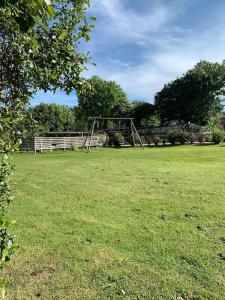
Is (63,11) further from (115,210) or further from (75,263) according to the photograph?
(115,210)

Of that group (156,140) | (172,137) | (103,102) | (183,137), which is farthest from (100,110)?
(183,137)

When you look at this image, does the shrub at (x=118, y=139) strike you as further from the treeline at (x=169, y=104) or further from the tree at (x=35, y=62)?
the tree at (x=35, y=62)

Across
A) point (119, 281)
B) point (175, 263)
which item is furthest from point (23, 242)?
point (175, 263)

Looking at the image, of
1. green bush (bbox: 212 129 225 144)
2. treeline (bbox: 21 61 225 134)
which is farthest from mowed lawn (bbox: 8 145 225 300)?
treeline (bbox: 21 61 225 134)

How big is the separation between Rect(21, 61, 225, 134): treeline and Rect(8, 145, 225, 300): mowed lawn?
80.8 ft

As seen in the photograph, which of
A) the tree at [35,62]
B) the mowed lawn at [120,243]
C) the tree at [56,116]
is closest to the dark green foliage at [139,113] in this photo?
the tree at [56,116]

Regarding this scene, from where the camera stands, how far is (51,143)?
1068 inches

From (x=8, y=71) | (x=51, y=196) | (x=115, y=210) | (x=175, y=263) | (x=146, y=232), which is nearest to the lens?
(x=8, y=71)

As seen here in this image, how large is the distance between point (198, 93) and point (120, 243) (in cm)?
3801

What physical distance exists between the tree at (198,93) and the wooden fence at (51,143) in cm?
1496

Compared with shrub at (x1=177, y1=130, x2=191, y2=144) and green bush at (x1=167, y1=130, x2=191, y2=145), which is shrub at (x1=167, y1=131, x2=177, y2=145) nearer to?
green bush at (x1=167, y1=130, x2=191, y2=145)

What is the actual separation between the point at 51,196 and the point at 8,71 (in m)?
4.63

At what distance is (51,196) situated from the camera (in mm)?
7605

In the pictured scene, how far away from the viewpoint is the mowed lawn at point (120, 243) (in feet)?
11.4
